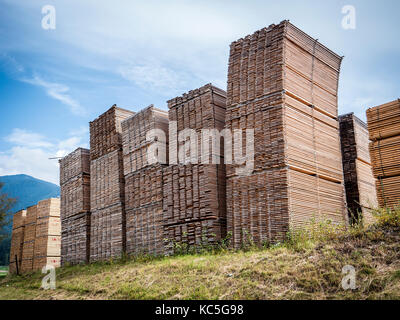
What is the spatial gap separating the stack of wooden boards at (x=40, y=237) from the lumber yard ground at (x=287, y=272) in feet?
29.6

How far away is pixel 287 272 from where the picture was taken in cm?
656

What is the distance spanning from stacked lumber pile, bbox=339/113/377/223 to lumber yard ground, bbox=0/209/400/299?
318 centimetres

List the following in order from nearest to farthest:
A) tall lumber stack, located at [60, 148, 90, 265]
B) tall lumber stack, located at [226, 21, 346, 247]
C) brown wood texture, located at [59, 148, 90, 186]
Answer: tall lumber stack, located at [226, 21, 346, 247], tall lumber stack, located at [60, 148, 90, 265], brown wood texture, located at [59, 148, 90, 186]

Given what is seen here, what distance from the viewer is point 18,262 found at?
20578 millimetres

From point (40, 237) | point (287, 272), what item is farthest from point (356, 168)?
point (40, 237)

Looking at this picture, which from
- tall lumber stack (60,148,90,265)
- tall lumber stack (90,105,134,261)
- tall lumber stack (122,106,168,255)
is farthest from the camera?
tall lumber stack (60,148,90,265)

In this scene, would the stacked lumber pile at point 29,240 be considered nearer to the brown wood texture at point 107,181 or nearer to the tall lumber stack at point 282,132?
the brown wood texture at point 107,181

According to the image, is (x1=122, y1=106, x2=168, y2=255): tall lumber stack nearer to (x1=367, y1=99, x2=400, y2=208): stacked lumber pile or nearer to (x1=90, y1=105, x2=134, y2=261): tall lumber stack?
(x1=90, y1=105, x2=134, y2=261): tall lumber stack

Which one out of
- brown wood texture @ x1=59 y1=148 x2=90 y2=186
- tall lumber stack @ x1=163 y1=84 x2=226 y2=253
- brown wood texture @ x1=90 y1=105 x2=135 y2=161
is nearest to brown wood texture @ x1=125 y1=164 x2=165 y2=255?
tall lumber stack @ x1=163 y1=84 x2=226 y2=253

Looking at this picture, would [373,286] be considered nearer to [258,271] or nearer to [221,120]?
[258,271]

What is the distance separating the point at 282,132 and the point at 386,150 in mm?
2377

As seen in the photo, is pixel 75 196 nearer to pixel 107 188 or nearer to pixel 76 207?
pixel 76 207

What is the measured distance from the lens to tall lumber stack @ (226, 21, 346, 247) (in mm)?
8641

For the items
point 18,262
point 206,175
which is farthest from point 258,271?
point 18,262
